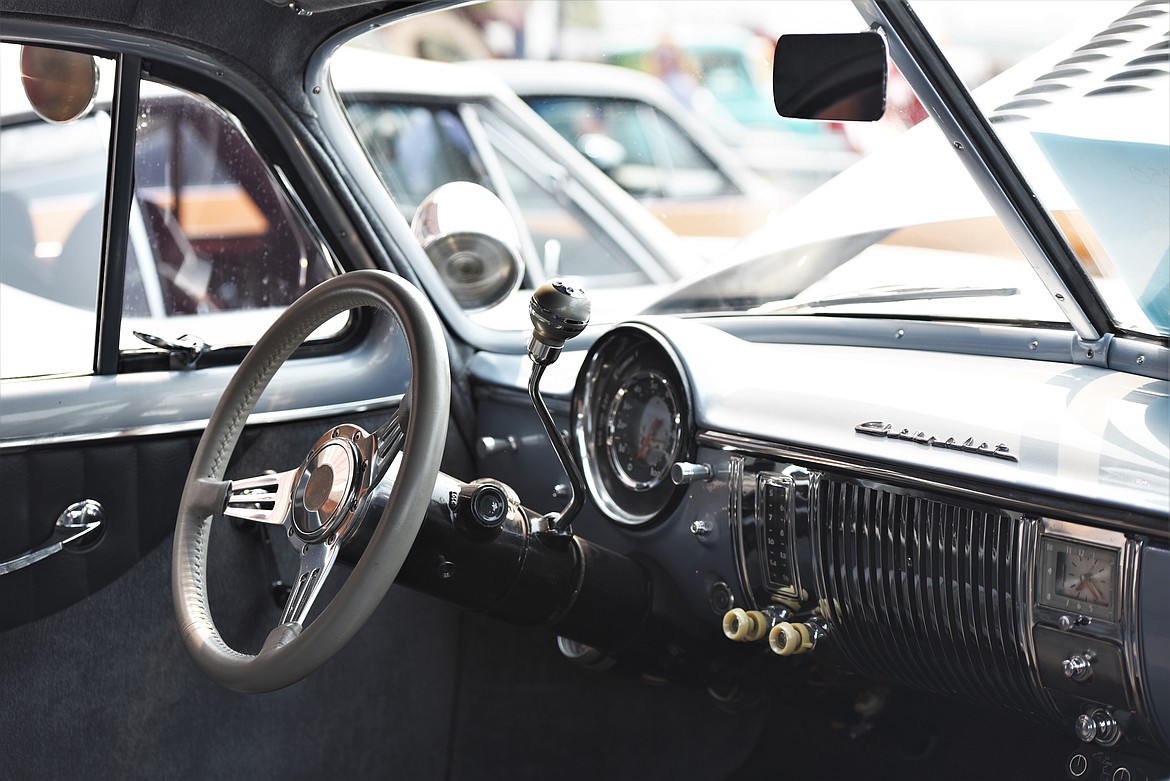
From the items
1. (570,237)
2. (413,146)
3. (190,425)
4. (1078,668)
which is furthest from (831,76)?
(570,237)

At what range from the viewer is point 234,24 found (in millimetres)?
2119

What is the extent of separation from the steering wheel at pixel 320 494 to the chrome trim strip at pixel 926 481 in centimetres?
56

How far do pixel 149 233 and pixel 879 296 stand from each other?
1.39 meters

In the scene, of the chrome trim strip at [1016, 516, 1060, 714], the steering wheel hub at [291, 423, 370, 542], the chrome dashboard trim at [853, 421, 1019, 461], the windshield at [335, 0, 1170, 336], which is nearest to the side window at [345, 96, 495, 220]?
the windshield at [335, 0, 1170, 336]

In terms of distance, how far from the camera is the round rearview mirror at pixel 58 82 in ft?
6.49

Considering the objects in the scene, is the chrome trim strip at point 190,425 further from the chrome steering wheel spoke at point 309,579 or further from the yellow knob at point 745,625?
the yellow knob at point 745,625

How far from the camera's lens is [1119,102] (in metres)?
1.64

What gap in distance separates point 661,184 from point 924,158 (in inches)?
105

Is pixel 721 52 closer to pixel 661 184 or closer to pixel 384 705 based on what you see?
pixel 661 184

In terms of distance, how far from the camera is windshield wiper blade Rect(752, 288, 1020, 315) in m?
1.94

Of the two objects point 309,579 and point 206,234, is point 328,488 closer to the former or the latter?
point 309,579

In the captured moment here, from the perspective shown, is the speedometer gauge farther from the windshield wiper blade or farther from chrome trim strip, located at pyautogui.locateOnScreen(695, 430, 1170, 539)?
the windshield wiper blade

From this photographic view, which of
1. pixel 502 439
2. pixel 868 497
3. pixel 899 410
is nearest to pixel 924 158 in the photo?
pixel 899 410

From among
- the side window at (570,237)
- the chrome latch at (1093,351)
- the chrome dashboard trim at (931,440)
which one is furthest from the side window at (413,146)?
the chrome latch at (1093,351)
